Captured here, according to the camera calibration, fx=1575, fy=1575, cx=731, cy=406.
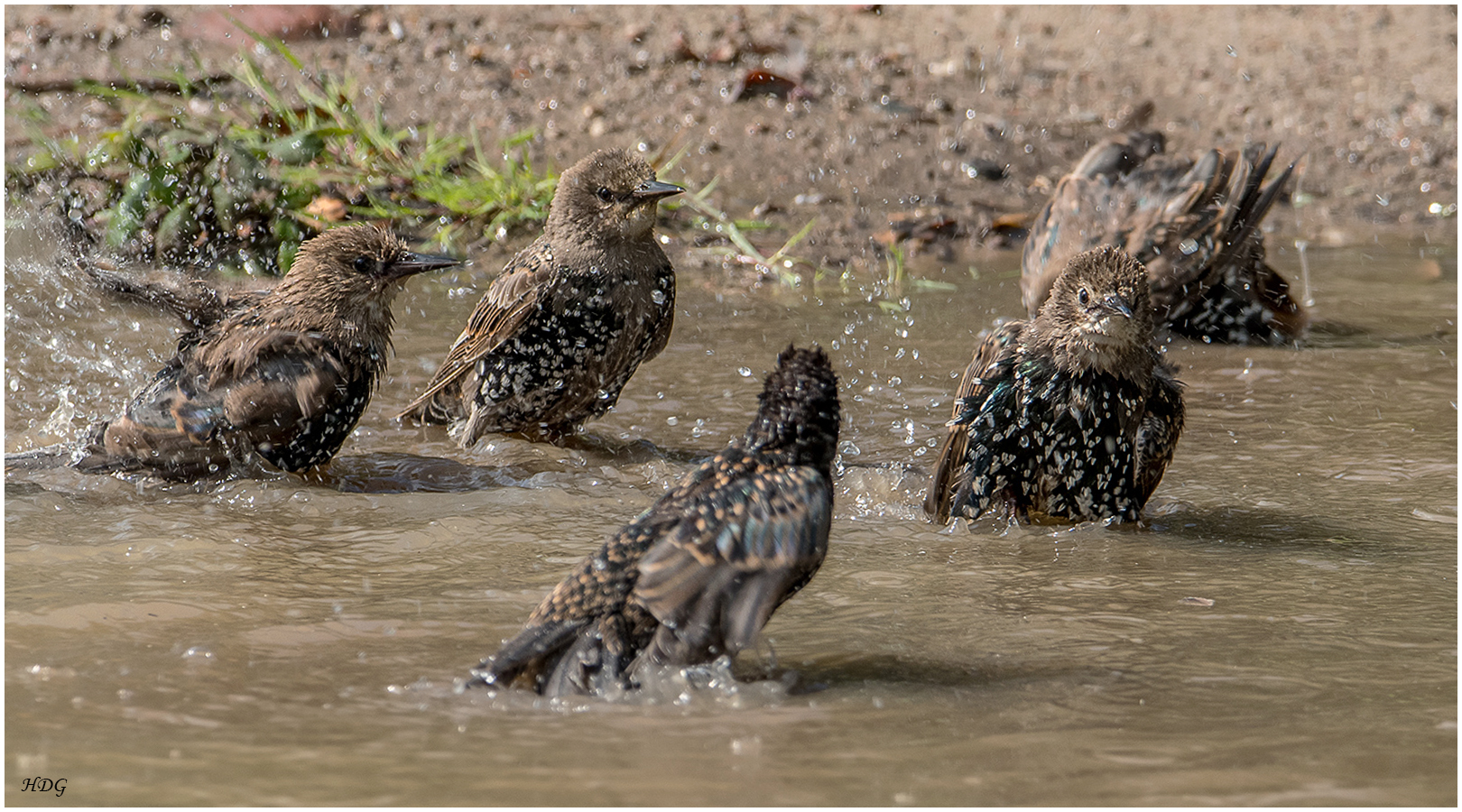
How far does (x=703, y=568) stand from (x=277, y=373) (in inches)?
95.7

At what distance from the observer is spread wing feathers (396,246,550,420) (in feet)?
18.6

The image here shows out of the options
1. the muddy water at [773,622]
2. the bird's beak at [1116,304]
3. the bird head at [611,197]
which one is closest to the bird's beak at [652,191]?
the bird head at [611,197]

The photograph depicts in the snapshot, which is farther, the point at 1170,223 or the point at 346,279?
the point at 1170,223

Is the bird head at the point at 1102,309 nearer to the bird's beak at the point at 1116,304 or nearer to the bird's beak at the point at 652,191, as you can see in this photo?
the bird's beak at the point at 1116,304

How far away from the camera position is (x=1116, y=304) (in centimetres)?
453

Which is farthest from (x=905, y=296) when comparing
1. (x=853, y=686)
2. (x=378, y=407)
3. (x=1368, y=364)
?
(x=853, y=686)

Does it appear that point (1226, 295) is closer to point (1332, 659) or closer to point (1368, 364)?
point (1368, 364)

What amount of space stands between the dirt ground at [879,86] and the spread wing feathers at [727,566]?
5011 mm

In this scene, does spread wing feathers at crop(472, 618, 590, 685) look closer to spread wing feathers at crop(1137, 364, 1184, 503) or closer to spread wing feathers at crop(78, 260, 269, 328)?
spread wing feathers at crop(1137, 364, 1184, 503)

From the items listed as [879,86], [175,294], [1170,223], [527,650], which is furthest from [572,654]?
[879,86]

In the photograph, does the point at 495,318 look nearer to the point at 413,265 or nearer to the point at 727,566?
the point at 413,265

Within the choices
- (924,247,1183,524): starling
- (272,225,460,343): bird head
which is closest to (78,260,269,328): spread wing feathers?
(272,225,460,343): bird head

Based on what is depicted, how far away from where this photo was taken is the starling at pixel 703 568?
3211mm

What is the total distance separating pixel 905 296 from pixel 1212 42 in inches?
163
